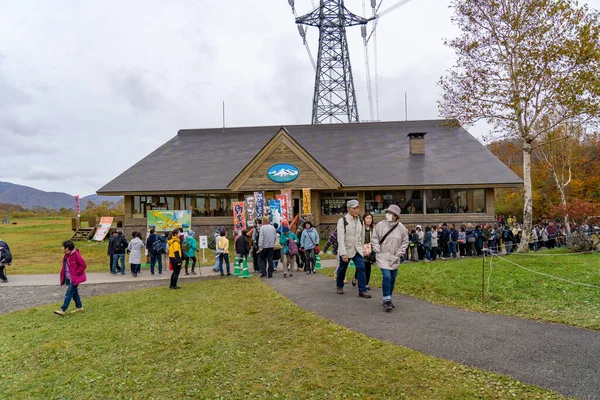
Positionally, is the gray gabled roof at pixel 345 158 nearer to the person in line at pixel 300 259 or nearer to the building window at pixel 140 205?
the building window at pixel 140 205

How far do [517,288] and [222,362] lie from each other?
23.8 feet

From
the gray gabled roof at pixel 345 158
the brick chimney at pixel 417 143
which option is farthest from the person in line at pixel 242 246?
the brick chimney at pixel 417 143

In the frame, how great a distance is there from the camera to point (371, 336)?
610 cm

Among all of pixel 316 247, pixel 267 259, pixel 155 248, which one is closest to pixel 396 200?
pixel 316 247

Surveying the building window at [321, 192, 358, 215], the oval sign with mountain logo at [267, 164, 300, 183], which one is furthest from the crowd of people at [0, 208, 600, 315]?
the building window at [321, 192, 358, 215]

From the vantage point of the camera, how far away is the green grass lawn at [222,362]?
446 cm

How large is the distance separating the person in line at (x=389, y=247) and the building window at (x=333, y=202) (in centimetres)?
1832

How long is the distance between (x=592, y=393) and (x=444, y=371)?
145cm

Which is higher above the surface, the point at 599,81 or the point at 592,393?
the point at 599,81

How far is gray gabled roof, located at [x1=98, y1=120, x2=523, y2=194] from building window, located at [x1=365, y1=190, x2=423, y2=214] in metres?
1.23

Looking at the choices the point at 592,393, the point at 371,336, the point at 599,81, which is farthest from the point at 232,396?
the point at 599,81

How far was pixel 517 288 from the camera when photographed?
923cm

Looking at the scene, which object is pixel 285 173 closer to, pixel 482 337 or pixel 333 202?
pixel 333 202

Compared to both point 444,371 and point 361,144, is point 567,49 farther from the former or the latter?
point 361,144
